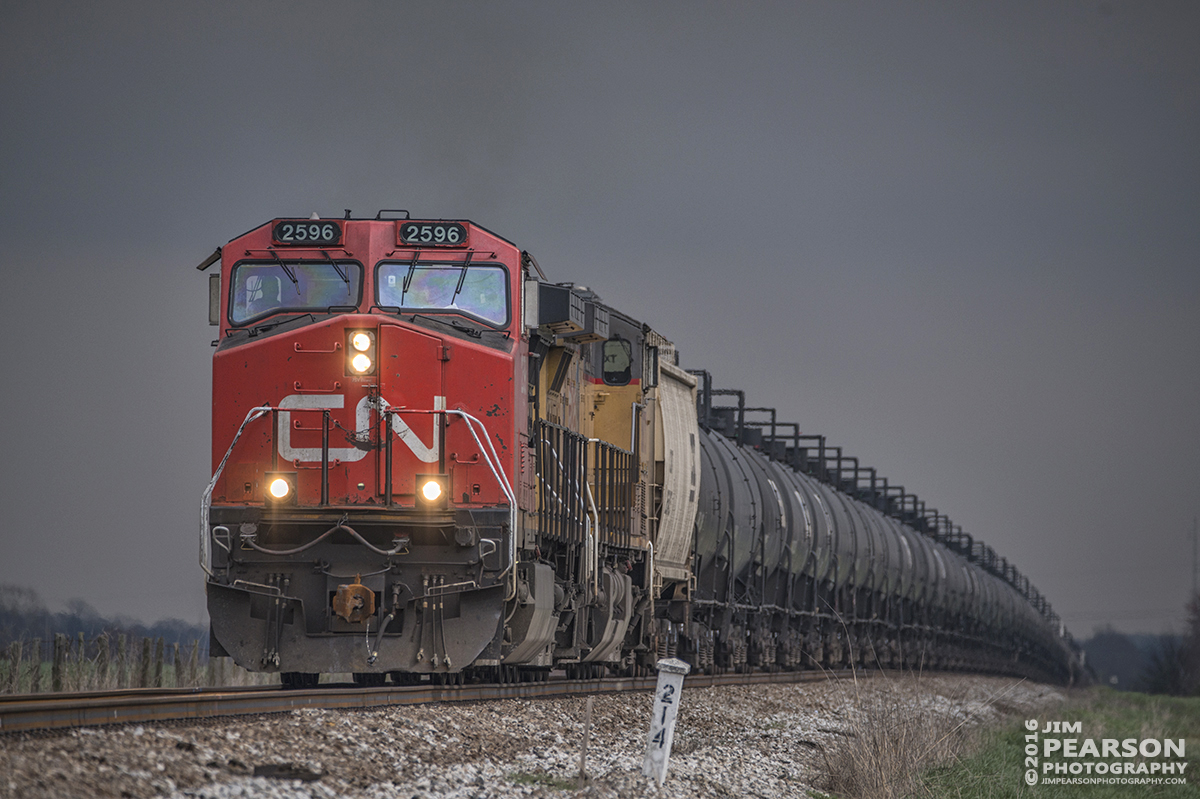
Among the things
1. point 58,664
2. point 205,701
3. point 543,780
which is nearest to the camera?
point 543,780

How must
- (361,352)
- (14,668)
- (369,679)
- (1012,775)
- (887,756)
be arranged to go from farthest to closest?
(369,679) < (14,668) < (1012,775) < (361,352) < (887,756)

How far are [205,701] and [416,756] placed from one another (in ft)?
5.14

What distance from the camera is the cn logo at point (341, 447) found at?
1184 cm

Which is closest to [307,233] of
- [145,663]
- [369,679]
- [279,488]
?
[279,488]

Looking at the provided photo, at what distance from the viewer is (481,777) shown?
840 cm

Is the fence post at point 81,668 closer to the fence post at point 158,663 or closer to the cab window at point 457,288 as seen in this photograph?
the fence post at point 158,663

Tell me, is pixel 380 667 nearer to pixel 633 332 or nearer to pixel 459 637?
pixel 459 637

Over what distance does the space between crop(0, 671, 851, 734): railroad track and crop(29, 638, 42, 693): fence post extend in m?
2.32

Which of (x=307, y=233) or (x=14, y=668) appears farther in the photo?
(x=14, y=668)

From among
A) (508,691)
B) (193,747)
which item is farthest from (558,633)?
(193,747)

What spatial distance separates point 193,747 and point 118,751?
54 cm

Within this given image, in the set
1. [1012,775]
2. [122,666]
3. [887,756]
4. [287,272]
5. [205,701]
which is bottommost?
[1012,775]

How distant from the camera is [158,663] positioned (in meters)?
15.8

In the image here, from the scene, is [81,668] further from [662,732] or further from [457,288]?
[662,732]
